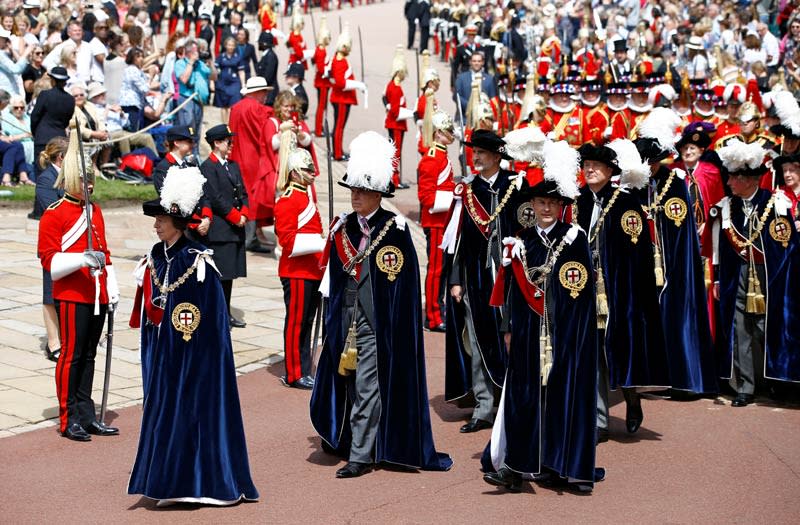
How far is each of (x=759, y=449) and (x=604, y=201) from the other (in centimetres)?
200

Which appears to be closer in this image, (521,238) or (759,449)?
(521,238)

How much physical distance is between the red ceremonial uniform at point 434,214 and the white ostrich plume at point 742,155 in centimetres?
284

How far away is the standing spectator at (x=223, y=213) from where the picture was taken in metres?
11.3

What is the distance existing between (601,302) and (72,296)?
356cm

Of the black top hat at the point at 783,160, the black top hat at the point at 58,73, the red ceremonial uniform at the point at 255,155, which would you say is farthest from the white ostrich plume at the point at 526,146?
the black top hat at the point at 58,73

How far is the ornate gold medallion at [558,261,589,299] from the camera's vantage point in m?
7.88

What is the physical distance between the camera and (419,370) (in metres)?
8.27

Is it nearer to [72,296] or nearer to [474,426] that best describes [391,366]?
[474,426]

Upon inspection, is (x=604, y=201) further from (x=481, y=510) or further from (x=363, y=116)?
(x=363, y=116)

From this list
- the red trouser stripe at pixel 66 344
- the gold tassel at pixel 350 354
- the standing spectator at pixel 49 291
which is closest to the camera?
the gold tassel at pixel 350 354

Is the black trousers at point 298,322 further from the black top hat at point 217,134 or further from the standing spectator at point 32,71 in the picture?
the standing spectator at point 32,71

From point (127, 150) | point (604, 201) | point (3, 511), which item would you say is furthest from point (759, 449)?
point (127, 150)

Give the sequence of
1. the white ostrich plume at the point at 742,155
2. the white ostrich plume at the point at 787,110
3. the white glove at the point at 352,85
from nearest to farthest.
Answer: the white ostrich plume at the point at 742,155
the white ostrich plume at the point at 787,110
the white glove at the point at 352,85

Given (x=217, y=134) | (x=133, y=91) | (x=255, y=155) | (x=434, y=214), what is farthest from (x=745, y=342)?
(x=133, y=91)
